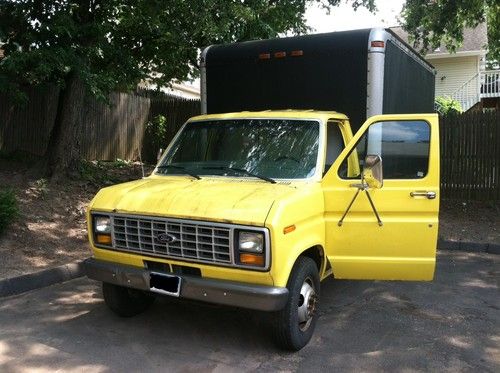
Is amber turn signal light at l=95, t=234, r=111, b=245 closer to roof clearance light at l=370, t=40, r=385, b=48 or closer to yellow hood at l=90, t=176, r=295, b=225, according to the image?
yellow hood at l=90, t=176, r=295, b=225

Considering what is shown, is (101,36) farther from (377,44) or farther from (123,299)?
(123,299)

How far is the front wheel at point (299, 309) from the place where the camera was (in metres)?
4.02

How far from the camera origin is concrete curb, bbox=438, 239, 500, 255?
821 centimetres

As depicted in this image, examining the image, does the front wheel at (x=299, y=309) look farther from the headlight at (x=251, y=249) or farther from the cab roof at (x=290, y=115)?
the cab roof at (x=290, y=115)

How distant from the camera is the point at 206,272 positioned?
4008mm

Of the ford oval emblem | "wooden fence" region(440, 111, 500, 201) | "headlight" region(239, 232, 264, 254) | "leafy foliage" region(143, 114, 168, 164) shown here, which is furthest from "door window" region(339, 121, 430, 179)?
"leafy foliage" region(143, 114, 168, 164)

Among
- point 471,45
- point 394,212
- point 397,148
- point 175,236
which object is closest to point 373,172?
point 394,212

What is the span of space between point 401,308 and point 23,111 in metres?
10.2

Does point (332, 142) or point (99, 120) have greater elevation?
point (99, 120)

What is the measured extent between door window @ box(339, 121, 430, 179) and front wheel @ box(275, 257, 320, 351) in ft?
3.10

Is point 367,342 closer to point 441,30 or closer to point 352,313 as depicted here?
point 352,313

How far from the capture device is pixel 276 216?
148 inches

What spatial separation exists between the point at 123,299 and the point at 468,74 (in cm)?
2642

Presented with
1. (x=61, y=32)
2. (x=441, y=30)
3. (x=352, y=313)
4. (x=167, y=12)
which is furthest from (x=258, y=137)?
(x=441, y=30)
